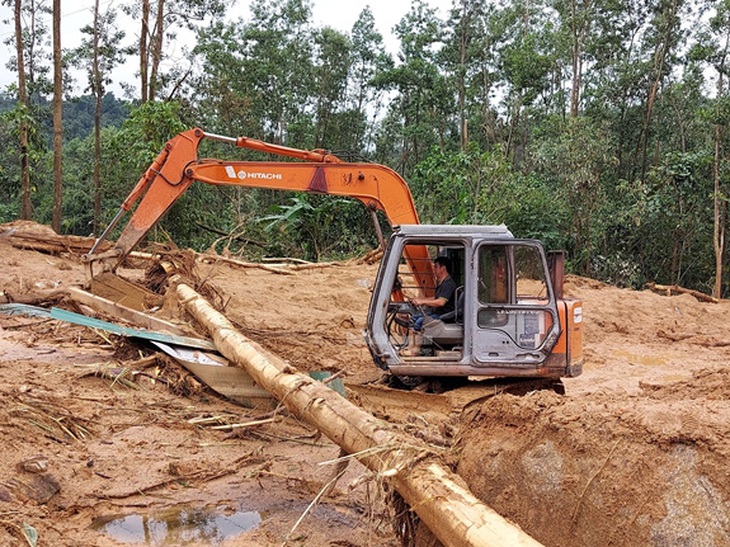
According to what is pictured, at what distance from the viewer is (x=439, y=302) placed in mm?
8008

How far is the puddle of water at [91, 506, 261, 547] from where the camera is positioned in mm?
A: 5031

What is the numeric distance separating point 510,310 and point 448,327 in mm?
702

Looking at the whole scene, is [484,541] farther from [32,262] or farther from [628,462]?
[32,262]

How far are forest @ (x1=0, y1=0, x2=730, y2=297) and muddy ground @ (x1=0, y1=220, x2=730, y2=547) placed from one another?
21.3 feet

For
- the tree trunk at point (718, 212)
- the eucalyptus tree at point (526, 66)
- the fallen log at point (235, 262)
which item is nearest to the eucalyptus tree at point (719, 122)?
the tree trunk at point (718, 212)

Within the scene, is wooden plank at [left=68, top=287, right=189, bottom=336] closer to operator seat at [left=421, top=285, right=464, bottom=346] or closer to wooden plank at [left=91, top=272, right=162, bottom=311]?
wooden plank at [left=91, top=272, right=162, bottom=311]

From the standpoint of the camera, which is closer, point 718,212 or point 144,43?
point 718,212

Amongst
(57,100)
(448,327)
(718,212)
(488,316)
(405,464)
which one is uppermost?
(57,100)

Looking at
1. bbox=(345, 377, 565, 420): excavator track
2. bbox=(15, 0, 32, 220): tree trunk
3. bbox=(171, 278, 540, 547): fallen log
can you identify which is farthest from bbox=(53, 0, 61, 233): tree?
bbox=(171, 278, 540, 547): fallen log

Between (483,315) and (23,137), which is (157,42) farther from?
(483,315)

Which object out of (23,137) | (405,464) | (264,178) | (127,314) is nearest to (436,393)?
(264,178)

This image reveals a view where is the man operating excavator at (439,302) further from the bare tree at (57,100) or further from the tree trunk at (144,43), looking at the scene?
the tree trunk at (144,43)

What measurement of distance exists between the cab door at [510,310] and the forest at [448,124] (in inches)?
265

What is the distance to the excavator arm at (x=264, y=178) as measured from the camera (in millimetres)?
9781
